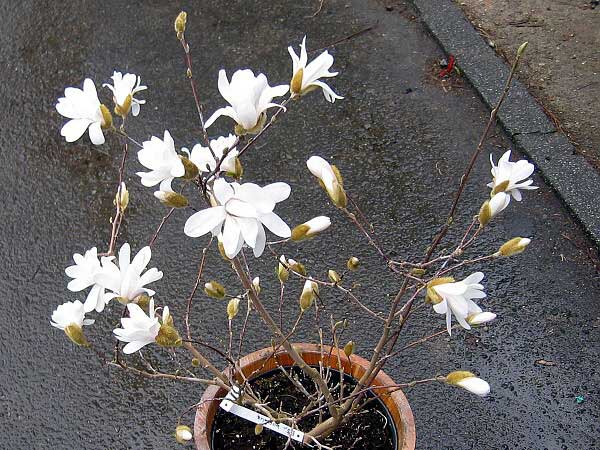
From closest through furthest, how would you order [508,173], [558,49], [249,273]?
[508,173]
[249,273]
[558,49]

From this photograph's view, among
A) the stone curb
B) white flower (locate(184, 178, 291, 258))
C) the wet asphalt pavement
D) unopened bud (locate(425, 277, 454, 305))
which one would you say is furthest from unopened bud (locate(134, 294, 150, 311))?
the stone curb

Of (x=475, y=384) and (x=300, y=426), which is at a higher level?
(x=475, y=384)

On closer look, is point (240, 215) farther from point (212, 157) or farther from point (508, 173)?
point (508, 173)

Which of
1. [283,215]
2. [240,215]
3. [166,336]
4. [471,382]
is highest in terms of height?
[240,215]

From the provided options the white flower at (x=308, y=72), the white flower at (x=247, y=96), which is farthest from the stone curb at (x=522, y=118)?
the white flower at (x=247, y=96)

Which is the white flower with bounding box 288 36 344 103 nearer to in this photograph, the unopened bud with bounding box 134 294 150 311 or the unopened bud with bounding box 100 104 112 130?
the unopened bud with bounding box 100 104 112 130

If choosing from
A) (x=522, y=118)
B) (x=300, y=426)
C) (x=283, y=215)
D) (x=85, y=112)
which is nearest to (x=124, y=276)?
(x=85, y=112)
